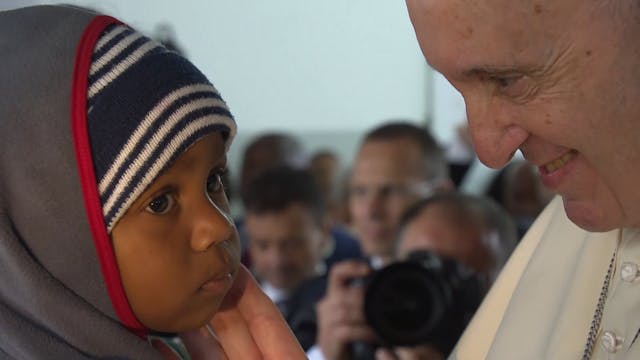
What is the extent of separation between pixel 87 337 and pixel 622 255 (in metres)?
0.58

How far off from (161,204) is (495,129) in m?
0.35

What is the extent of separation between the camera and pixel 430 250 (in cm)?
165

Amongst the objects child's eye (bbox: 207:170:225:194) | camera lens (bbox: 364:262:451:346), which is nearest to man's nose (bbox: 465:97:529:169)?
child's eye (bbox: 207:170:225:194)

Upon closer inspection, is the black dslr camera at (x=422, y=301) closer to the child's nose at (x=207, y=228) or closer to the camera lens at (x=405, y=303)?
the camera lens at (x=405, y=303)

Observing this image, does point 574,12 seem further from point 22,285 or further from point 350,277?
point 350,277

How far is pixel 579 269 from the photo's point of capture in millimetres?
1030

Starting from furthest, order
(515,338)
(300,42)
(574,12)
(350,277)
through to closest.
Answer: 1. (300,42)
2. (350,277)
3. (515,338)
4. (574,12)

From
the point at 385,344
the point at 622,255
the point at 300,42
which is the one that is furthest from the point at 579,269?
the point at 300,42

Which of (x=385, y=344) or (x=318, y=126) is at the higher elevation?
(x=385, y=344)

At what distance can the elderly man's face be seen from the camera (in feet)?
2.62

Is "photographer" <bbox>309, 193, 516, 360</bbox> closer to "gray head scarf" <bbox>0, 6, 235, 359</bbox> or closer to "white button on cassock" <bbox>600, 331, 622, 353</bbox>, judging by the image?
"white button on cassock" <bbox>600, 331, 622, 353</bbox>

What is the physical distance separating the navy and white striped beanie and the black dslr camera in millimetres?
565

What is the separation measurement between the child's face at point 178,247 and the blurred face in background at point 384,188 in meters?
1.37

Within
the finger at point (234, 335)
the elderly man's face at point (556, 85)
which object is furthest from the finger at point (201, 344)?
the elderly man's face at point (556, 85)
